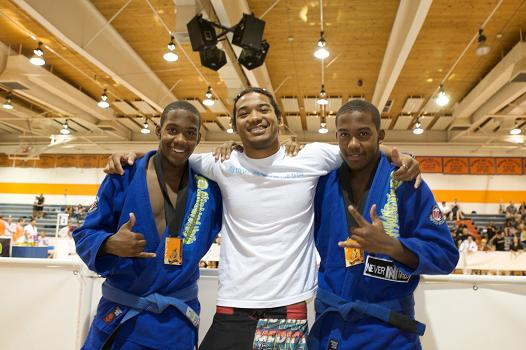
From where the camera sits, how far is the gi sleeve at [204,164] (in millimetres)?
2000

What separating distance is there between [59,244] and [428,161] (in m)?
13.0

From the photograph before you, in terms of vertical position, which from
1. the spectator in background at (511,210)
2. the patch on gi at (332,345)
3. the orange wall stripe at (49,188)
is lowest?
the patch on gi at (332,345)

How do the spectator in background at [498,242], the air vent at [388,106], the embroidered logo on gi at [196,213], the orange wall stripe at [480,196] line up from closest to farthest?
the embroidered logo on gi at [196,213]
the air vent at [388,106]
the spectator in background at [498,242]
the orange wall stripe at [480,196]

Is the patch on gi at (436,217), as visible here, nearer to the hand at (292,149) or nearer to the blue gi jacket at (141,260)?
the hand at (292,149)

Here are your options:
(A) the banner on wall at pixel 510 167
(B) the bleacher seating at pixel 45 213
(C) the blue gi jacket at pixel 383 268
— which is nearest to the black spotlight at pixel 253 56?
(C) the blue gi jacket at pixel 383 268

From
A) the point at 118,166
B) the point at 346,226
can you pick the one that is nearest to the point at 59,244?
the point at 118,166

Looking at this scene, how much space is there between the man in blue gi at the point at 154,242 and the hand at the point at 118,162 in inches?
1.4

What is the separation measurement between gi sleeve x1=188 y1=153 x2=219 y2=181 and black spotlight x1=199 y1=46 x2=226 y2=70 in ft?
14.7

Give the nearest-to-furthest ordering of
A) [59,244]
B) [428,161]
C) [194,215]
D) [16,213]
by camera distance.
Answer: [194,215], [59,244], [428,161], [16,213]

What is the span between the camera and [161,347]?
1.67m

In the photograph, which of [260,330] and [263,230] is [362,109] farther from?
[260,330]

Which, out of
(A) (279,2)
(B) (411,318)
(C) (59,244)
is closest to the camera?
(B) (411,318)

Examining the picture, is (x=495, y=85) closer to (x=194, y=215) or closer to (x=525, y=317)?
(x=525, y=317)

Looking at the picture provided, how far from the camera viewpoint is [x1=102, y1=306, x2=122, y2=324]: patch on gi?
173cm
